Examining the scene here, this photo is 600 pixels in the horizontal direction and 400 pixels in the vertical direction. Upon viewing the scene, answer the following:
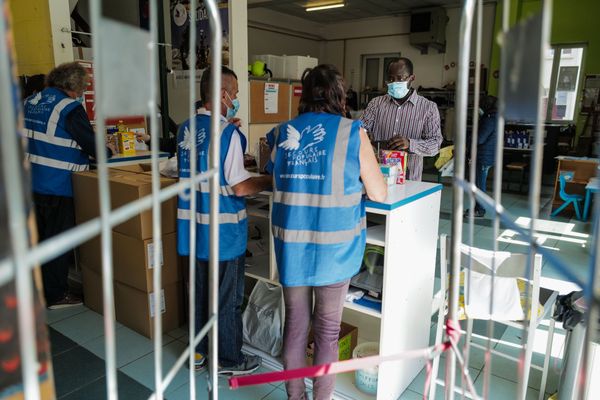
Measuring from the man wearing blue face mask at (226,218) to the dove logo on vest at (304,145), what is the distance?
358 mm

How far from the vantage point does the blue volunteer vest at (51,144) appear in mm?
2670

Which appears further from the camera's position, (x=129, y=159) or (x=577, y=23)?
(x=577, y=23)

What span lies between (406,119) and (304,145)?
1.50m

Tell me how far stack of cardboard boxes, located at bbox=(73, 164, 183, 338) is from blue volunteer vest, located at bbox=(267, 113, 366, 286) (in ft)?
3.32

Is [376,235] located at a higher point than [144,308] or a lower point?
higher

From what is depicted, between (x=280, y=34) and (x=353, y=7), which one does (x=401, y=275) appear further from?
(x=280, y=34)

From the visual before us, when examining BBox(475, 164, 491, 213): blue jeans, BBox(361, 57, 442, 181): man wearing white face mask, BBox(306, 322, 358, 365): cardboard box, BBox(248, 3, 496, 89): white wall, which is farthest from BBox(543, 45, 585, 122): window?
BBox(306, 322, 358, 365): cardboard box

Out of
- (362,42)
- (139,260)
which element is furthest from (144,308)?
(362,42)

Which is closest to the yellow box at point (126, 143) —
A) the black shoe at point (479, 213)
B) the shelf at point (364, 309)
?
the shelf at point (364, 309)

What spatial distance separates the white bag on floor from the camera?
2.37 meters

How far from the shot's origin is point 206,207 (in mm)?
2029

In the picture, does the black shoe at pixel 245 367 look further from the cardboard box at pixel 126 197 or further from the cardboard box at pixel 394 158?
the cardboard box at pixel 394 158

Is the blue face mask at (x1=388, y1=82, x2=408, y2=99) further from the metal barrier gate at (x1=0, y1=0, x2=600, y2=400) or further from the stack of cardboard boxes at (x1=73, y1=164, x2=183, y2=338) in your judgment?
the metal barrier gate at (x1=0, y1=0, x2=600, y2=400)

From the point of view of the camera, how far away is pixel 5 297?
55cm
